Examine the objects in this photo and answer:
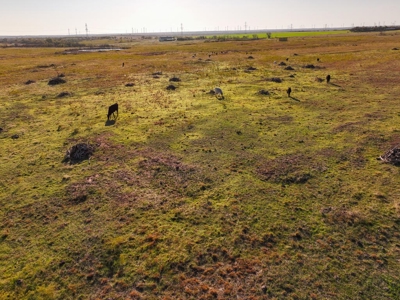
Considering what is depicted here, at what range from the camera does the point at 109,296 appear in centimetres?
824

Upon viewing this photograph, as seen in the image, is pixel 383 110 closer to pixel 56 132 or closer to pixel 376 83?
pixel 376 83

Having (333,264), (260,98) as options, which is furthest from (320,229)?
(260,98)

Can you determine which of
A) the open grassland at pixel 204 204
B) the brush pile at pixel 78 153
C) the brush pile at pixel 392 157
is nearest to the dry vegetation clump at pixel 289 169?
the open grassland at pixel 204 204

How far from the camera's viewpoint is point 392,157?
1509 cm

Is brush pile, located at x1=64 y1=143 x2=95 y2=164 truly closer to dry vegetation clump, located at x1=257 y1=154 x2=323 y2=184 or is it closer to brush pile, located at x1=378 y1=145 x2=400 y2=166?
dry vegetation clump, located at x1=257 y1=154 x2=323 y2=184

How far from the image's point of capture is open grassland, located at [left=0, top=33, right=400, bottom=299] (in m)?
8.72

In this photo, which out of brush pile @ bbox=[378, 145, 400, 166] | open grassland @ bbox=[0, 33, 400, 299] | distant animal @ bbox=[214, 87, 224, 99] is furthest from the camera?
distant animal @ bbox=[214, 87, 224, 99]

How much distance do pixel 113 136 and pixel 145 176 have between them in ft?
21.9

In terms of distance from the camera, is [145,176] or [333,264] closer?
[333,264]

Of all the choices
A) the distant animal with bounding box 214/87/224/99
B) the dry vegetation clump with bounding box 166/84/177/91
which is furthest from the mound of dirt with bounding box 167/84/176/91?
the distant animal with bounding box 214/87/224/99

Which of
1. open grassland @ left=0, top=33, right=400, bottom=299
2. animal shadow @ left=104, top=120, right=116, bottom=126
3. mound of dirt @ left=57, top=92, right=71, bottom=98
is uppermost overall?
mound of dirt @ left=57, top=92, right=71, bottom=98

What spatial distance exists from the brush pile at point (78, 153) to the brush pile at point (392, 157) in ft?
58.0

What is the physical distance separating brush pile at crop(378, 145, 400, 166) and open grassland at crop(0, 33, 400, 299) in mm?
507

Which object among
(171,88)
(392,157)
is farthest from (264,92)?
(392,157)
